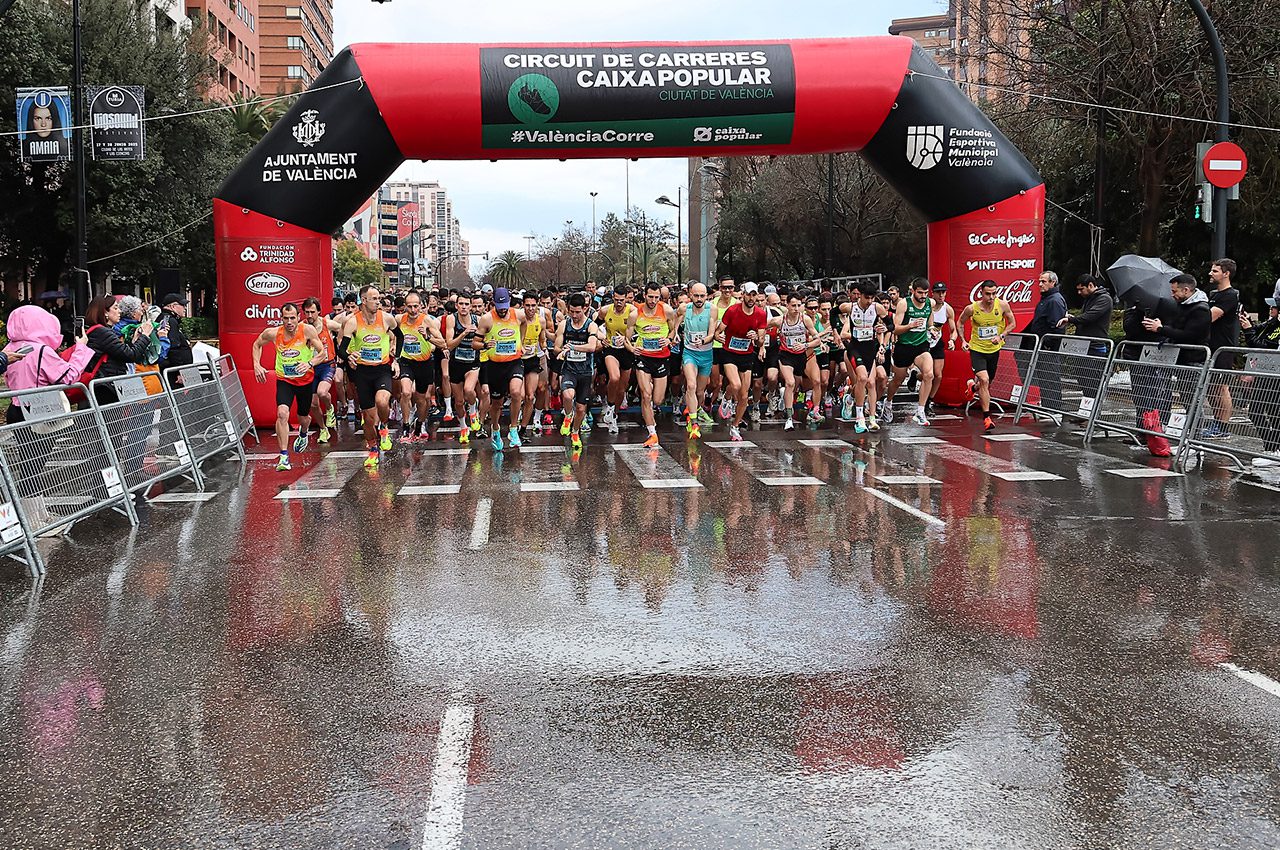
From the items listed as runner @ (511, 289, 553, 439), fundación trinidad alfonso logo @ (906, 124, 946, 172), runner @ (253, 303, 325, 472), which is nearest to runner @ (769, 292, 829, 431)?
fundación trinidad alfonso logo @ (906, 124, 946, 172)

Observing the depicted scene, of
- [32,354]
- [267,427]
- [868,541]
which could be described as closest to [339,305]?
[267,427]

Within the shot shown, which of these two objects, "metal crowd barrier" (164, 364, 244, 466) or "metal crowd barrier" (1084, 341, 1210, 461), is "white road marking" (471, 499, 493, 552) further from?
"metal crowd barrier" (1084, 341, 1210, 461)

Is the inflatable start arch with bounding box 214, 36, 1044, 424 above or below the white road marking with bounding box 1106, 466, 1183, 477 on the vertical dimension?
above

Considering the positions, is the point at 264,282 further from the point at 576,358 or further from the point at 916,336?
the point at 916,336

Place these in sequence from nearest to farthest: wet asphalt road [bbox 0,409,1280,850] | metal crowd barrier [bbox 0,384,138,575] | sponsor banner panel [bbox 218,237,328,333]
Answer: wet asphalt road [bbox 0,409,1280,850] → metal crowd barrier [bbox 0,384,138,575] → sponsor banner panel [bbox 218,237,328,333]

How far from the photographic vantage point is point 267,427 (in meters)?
16.8

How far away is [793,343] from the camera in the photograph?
1576cm

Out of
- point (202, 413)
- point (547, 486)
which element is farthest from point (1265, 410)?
point (202, 413)

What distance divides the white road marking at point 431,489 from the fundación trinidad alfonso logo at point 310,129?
632 centimetres

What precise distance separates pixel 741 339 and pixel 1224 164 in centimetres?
626

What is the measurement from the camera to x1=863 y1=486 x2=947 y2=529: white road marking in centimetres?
890

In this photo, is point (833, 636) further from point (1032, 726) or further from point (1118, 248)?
point (1118, 248)

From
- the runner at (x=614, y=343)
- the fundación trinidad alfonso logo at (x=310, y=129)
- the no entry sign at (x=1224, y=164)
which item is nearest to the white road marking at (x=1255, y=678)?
the runner at (x=614, y=343)

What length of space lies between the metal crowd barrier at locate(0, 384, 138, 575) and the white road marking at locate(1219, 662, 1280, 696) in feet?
22.0
